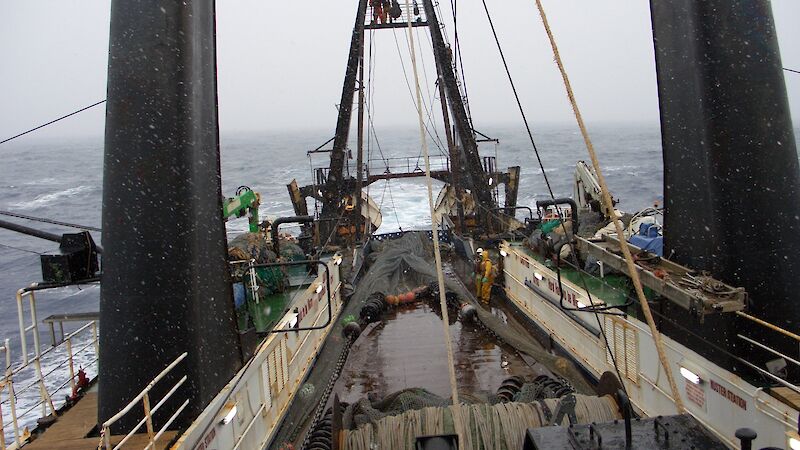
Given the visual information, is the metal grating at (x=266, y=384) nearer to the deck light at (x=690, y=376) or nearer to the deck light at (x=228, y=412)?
the deck light at (x=228, y=412)

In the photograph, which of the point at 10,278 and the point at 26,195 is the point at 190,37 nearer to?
the point at 10,278

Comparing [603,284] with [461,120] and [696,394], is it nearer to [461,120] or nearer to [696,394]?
[696,394]

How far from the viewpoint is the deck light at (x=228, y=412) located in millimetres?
6086

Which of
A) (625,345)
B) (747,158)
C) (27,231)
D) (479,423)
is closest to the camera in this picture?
(27,231)

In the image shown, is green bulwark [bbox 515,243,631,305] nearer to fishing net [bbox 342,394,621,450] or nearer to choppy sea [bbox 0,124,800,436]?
fishing net [bbox 342,394,621,450]

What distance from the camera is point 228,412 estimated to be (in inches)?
242

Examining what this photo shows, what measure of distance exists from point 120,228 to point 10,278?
25.4 meters

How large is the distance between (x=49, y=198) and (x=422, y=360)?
50.1 metres

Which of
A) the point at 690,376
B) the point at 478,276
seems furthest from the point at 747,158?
the point at 478,276

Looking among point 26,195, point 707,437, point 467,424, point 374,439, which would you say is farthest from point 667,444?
point 26,195

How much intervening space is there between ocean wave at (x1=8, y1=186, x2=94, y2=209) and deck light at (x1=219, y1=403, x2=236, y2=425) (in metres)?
47.2

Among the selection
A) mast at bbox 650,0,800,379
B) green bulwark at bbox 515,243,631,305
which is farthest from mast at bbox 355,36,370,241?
mast at bbox 650,0,800,379

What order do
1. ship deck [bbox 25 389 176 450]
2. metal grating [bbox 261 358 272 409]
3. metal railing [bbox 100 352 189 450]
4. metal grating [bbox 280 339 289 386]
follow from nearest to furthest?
metal railing [bbox 100 352 189 450] → ship deck [bbox 25 389 176 450] → metal grating [bbox 261 358 272 409] → metal grating [bbox 280 339 289 386]

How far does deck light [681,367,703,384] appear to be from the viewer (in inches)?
258
